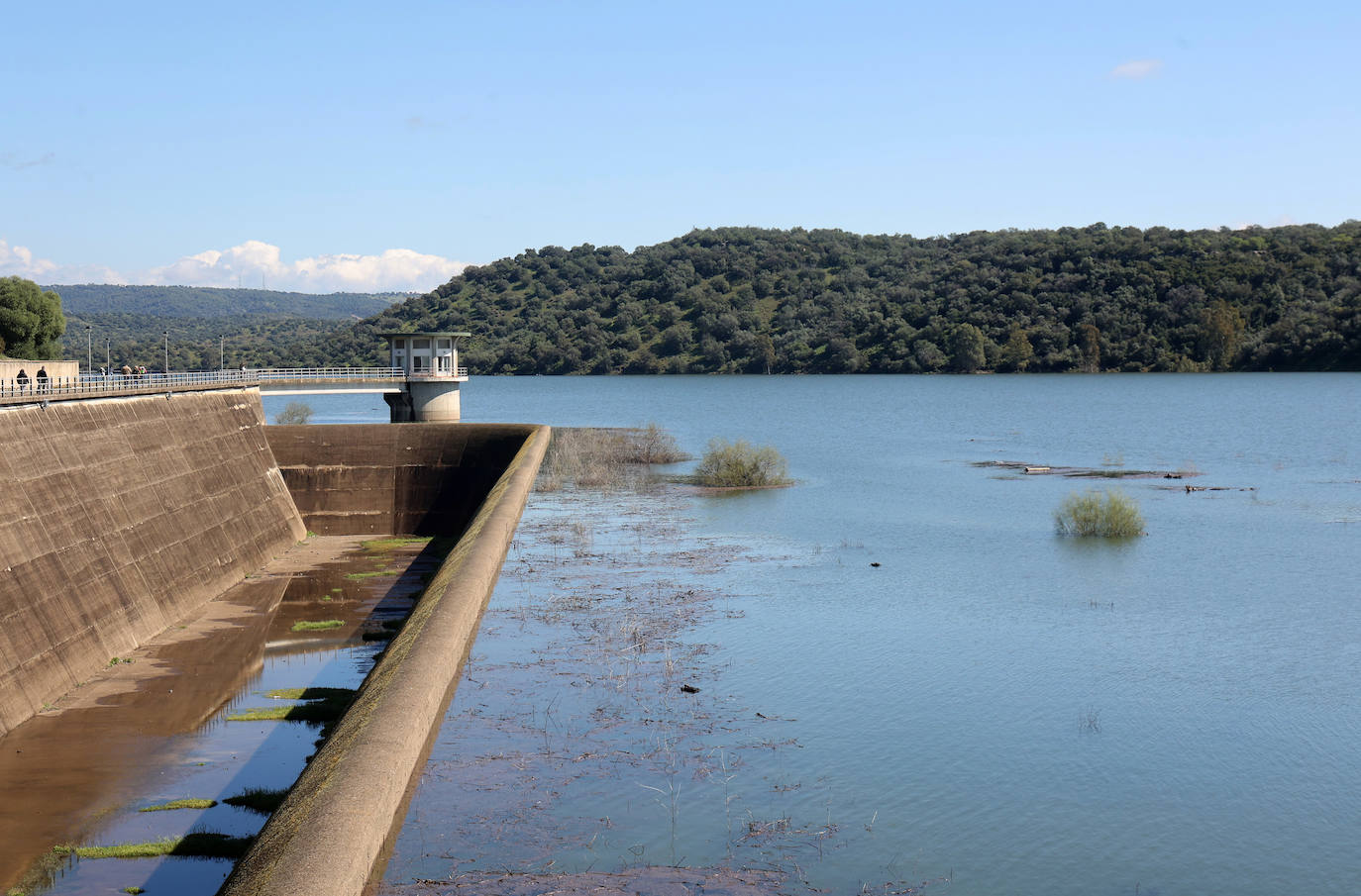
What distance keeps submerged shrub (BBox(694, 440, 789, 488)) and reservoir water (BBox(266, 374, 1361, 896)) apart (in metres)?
2.31

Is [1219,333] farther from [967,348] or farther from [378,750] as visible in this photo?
[378,750]

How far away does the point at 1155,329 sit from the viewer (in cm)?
15388

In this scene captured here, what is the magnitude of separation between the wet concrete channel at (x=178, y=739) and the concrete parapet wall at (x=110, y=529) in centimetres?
68

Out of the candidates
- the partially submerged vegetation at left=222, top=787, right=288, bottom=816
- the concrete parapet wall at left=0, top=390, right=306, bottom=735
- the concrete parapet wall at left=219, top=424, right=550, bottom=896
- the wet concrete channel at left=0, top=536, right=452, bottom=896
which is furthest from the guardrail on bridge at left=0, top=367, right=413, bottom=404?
the partially submerged vegetation at left=222, top=787, right=288, bottom=816

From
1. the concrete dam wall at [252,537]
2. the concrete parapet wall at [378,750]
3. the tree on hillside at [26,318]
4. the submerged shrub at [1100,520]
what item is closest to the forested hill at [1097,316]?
the tree on hillside at [26,318]

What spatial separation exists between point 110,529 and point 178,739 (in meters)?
8.74

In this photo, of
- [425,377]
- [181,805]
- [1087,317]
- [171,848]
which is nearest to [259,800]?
[181,805]

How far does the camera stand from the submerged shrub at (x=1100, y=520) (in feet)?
147

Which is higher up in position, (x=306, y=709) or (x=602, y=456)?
(x=602, y=456)

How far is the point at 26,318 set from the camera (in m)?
66.0

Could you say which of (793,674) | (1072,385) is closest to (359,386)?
(793,674)

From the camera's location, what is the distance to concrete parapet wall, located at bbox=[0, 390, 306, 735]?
2319cm

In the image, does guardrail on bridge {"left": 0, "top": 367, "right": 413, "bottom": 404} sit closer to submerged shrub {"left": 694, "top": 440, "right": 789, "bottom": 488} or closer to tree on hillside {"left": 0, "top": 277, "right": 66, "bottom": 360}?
tree on hillside {"left": 0, "top": 277, "right": 66, "bottom": 360}

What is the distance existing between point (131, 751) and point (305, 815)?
1012cm
